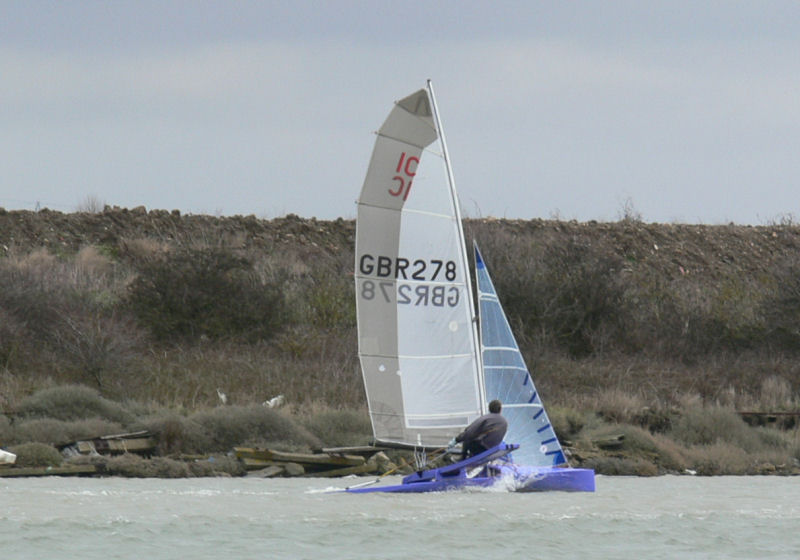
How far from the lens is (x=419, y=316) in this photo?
24.3 m

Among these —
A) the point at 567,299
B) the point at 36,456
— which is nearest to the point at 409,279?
the point at 36,456

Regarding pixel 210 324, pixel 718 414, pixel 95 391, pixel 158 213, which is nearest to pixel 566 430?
pixel 718 414

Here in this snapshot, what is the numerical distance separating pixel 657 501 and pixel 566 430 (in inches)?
363

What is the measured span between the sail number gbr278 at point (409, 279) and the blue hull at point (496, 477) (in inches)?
101

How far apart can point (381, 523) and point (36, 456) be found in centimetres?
1071

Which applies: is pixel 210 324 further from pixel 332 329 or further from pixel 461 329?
pixel 461 329

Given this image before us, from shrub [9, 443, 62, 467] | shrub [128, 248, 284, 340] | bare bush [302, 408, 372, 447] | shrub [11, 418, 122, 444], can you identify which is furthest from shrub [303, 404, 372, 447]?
shrub [128, 248, 284, 340]

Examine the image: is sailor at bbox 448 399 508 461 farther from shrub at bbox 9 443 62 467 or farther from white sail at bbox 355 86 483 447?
shrub at bbox 9 443 62 467

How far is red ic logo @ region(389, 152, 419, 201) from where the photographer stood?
2395 cm

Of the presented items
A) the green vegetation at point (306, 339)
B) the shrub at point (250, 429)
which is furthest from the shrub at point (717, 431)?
the shrub at point (250, 429)

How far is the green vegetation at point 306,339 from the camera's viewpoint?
3434cm

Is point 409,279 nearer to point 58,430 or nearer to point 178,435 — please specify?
point 178,435

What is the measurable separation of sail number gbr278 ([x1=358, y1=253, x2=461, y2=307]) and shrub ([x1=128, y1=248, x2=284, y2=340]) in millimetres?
21762

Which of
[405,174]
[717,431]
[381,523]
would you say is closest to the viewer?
[381,523]
